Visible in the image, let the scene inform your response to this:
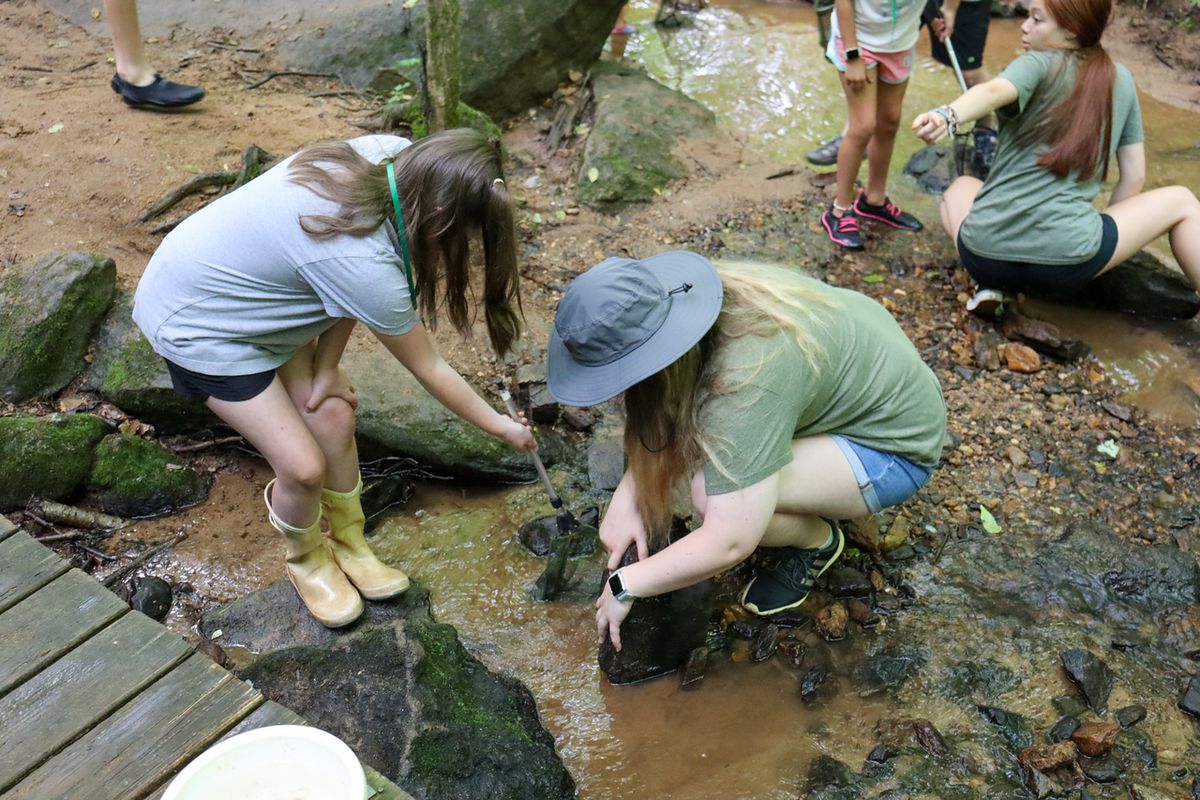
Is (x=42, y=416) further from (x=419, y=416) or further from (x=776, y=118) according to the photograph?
(x=776, y=118)

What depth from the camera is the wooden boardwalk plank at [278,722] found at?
59.7 inches

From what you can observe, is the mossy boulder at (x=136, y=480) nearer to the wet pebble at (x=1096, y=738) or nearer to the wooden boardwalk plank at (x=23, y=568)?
the wooden boardwalk plank at (x=23, y=568)

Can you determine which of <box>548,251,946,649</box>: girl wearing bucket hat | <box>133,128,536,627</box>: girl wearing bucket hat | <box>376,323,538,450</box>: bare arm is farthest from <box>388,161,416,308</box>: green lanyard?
<box>548,251,946,649</box>: girl wearing bucket hat

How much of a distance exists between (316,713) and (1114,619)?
2368mm

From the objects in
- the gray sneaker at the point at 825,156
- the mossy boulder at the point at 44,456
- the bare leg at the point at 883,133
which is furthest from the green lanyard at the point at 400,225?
the gray sneaker at the point at 825,156

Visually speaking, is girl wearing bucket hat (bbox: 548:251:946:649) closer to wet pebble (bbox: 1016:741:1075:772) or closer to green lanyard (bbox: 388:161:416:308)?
A: green lanyard (bbox: 388:161:416:308)

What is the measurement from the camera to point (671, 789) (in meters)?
2.30

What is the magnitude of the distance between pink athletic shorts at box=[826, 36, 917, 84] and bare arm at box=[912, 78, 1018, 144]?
2.67 ft

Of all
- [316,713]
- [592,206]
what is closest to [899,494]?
[316,713]

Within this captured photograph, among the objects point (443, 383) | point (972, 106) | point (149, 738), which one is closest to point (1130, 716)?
point (443, 383)

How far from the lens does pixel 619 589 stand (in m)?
2.32

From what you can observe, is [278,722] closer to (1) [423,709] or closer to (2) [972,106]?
(1) [423,709]

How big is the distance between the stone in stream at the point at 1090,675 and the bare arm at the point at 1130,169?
216cm

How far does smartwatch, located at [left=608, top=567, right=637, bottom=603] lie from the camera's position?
2.30m
